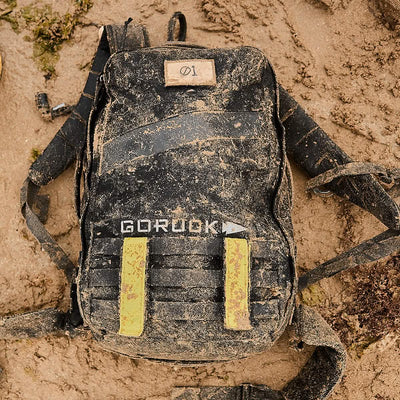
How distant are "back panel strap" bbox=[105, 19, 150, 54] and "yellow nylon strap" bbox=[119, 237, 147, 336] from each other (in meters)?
1.17

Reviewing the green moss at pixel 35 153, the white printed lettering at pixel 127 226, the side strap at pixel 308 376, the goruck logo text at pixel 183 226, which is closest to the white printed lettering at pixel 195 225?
the goruck logo text at pixel 183 226

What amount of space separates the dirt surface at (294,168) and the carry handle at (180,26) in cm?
16

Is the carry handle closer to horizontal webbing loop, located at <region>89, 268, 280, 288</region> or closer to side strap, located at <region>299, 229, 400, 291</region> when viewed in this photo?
horizontal webbing loop, located at <region>89, 268, 280, 288</region>

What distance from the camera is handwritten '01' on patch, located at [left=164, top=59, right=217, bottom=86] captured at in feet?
6.95

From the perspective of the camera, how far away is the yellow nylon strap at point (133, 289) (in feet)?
6.27

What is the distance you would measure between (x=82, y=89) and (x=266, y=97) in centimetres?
124

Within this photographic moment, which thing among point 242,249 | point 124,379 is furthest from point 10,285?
point 242,249

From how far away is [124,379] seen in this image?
2643 mm

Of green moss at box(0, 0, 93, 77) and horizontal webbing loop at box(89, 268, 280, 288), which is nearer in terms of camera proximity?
horizontal webbing loop at box(89, 268, 280, 288)

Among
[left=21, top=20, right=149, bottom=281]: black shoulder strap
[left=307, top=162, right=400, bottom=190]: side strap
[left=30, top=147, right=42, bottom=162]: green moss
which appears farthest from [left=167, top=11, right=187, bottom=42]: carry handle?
[left=307, top=162, right=400, bottom=190]: side strap

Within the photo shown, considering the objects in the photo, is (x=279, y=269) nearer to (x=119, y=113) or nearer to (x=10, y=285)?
(x=119, y=113)

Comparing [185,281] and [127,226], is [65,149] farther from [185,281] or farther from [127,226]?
[185,281]

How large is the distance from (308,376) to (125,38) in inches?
84.8

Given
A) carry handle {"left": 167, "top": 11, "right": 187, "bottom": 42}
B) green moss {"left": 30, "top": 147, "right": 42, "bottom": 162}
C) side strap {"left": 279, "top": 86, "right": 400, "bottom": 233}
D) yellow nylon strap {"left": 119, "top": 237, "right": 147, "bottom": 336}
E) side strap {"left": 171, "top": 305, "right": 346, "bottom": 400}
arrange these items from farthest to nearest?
green moss {"left": 30, "top": 147, "right": 42, "bottom": 162} < carry handle {"left": 167, "top": 11, "right": 187, "bottom": 42} < side strap {"left": 279, "top": 86, "right": 400, "bottom": 233} < side strap {"left": 171, "top": 305, "right": 346, "bottom": 400} < yellow nylon strap {"left": 119, "top": 237, "right": 147, "bottom": 336}
